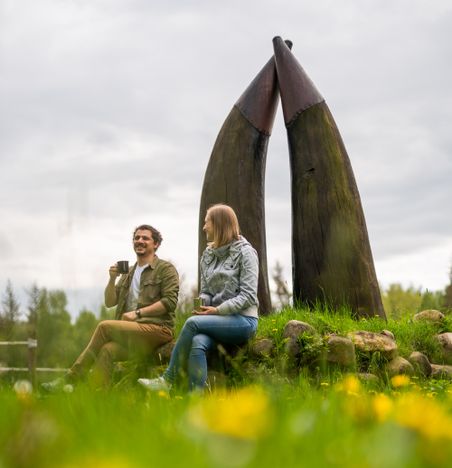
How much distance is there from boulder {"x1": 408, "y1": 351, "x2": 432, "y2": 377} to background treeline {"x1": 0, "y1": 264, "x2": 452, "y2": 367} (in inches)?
56.6

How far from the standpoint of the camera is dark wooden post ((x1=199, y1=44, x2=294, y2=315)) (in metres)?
8.17

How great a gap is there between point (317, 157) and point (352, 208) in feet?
2.49

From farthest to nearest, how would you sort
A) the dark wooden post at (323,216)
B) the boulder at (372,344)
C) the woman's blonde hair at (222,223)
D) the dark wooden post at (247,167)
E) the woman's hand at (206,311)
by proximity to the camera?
the dark wooden post at (247,167) < the dark wooden post at (323,216) < the boulder at (372,344) < the woman's blonde hair at (222,223) < the woman's hand at (206,311)

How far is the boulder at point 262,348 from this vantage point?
5879 millimetres

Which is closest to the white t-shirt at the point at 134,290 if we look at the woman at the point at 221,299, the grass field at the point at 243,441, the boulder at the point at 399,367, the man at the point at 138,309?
the man at the point at 138,309

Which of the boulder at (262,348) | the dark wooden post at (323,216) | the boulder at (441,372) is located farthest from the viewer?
the dark wooden post at (323,216)

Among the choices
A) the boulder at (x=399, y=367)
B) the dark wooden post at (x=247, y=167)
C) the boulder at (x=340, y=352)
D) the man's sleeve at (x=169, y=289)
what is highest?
the dark wooden post at (x=247, y=167)

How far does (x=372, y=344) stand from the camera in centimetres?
614

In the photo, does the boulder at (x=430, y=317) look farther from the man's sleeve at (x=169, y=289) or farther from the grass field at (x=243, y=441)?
the grass field at (x=243, y=441)

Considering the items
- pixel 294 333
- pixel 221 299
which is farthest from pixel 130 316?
pixel 294 333

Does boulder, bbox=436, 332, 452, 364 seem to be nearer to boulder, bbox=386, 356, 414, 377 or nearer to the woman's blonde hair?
boulder, bbox=386, 356, 414, 377

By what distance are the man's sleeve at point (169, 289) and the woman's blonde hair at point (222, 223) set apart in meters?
0.56

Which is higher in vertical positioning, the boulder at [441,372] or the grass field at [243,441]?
the grass field at [243,441]

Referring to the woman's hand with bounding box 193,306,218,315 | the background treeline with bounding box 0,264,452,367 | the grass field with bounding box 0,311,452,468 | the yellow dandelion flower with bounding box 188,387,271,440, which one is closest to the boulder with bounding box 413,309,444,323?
the background treeline with bounding box 0,264,452,367
